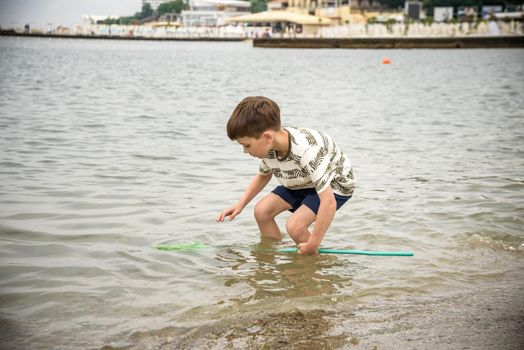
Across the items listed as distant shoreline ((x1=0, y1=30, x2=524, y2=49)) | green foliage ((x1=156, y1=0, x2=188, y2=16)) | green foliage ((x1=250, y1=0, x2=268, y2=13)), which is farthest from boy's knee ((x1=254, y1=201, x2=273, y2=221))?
green foliage ((x1=156, y1=0, x2=188, y2=16))

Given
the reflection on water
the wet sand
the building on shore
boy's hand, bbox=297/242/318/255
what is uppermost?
the building on shore

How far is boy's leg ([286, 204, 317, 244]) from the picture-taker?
12.3ft

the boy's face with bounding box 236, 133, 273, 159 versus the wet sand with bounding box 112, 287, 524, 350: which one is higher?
the boy's face with bounding box 236, 133, 273, 159

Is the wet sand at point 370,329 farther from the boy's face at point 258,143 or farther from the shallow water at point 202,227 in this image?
the boy's face at point 258,143

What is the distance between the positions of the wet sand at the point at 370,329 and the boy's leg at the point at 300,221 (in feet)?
2.56

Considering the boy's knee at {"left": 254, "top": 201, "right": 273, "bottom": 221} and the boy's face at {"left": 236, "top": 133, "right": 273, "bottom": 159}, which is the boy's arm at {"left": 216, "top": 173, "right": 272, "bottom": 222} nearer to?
the boy's knee at {"left": 254, "top": 201, "right": 273, "bottom": 221}

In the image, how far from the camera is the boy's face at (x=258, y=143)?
3451mm

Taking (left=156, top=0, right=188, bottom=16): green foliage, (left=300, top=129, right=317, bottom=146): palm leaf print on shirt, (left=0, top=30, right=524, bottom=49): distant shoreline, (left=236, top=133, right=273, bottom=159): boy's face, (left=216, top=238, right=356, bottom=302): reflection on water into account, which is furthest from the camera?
(left=156, top=0, right=188, bottom=16): green foliage

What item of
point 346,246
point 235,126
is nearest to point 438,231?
point 346,246

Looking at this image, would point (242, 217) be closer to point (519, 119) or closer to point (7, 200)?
point (7, 200)

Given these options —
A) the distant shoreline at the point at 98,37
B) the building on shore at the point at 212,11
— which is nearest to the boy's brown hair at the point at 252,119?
the distant shoreline at the point at 98,37

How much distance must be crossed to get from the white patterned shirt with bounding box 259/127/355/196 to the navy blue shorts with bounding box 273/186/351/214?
0.04 m

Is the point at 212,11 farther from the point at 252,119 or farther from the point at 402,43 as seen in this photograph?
the point at 252,119

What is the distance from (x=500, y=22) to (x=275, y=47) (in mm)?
21018
